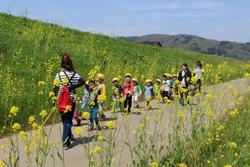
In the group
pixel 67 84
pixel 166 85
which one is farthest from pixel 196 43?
pixel 67 84

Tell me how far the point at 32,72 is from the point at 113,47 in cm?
1191

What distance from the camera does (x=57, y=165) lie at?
7945 mm

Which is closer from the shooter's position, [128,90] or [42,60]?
[128,90]

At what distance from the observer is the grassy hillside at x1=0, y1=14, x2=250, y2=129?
40.8 feet

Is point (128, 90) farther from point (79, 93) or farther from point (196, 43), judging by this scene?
point (196, 43)

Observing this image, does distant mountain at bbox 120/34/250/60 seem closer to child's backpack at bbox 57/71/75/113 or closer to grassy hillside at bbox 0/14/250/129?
grassy hillside at bbox 0/14/250/129

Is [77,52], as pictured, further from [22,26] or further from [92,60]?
[22,26]

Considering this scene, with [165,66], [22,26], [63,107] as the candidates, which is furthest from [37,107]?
[165,66]

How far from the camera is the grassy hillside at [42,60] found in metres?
12.4

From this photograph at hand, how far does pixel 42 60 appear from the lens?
58.7 ft

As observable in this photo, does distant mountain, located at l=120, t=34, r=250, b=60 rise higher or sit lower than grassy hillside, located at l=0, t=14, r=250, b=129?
higher

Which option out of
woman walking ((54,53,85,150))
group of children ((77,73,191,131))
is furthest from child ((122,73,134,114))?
woman walking ((54,53,85,150))

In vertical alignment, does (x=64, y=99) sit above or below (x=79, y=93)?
above

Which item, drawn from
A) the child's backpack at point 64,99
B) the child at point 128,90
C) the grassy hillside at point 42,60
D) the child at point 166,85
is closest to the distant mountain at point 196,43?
the grassy hillside at point 42,60
